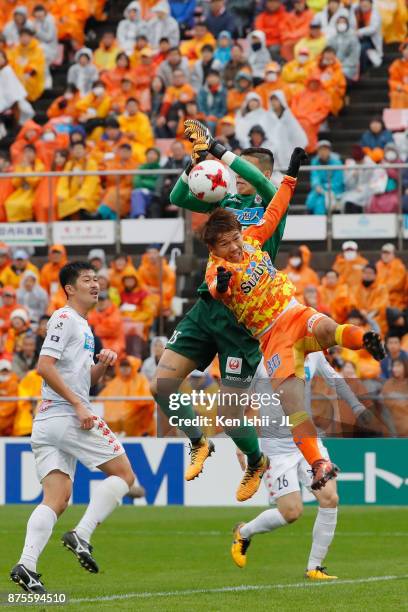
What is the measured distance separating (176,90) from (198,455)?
13.7m

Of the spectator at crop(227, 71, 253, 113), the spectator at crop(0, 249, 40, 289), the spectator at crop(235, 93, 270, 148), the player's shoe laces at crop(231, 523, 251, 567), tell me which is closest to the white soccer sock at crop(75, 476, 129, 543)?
the player's shoe laces at crop(231, 523, 251, 567)

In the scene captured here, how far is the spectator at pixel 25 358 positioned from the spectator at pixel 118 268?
1.39 meters

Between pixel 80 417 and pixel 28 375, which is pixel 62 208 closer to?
pixel 28 375

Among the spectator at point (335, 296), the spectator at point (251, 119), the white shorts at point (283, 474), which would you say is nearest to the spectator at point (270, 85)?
the spectator at point (251, 119)

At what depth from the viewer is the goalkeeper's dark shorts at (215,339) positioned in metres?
10.3

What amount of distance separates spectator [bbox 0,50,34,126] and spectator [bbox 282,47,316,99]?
4968mm

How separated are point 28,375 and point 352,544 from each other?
6.66 metres

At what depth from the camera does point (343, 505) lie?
57.0ft

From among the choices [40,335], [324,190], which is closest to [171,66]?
[324,190]

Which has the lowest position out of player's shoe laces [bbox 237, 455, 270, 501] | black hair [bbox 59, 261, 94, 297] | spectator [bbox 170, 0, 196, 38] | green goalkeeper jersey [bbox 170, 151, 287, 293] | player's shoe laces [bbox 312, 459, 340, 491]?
player's shoe laces [bbox 237, 455, 270, 501]

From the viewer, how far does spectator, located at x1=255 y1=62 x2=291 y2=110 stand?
22.6 metres

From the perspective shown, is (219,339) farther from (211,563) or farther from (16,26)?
(16,26)

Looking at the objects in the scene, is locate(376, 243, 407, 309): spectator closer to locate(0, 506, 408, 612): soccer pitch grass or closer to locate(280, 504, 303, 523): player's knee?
locate(0, 506, 408, 612): soccer pitch grass

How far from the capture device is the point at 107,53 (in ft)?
83.3
